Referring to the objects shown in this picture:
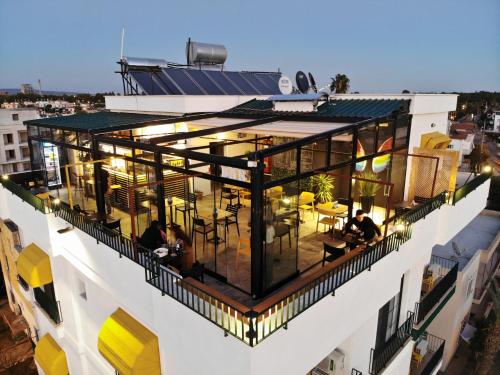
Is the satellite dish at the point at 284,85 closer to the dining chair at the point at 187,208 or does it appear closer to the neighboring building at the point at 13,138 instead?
the dining chair at the point at 187,208

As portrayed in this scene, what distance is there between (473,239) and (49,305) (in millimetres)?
24234

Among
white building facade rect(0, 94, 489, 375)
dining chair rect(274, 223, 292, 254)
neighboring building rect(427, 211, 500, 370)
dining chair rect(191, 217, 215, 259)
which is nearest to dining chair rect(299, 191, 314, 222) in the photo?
dining chair rect(191, 217, 215, 259)

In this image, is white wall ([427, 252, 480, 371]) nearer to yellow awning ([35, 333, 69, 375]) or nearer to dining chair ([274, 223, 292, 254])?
dining chair ([274, 223, 292, 254])

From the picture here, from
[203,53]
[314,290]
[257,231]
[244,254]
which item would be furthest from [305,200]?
[203,53]

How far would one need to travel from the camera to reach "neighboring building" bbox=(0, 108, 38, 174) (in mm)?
43750

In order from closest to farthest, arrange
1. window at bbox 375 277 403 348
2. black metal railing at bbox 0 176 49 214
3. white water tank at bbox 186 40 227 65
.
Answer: window at bbox 375 277 403 348 → black metal railing at bbox 0 176 49 214 → white water tank at bbox 186 40 227 65

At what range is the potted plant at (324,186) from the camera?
43.1 ft

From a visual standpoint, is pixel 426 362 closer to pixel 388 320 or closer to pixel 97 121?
pixel 388 320

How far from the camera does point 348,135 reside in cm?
1014

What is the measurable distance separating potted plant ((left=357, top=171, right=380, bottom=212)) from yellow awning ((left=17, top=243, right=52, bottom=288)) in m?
11.8

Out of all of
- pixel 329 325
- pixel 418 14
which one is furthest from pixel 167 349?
pixel 418 14

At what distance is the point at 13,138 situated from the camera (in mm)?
45156

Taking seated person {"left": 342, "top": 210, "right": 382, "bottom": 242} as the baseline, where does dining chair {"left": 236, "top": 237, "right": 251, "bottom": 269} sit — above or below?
below

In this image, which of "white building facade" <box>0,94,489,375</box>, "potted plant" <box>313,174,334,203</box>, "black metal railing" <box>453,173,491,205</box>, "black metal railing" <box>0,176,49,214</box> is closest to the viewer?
"white building facade" <box>0,94,489,375</box>
